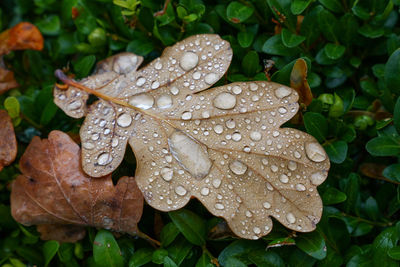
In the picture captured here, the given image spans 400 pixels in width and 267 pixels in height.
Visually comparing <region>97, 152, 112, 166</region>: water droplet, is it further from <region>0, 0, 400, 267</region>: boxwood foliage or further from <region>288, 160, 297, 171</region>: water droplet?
<region>288, 160, 297, 171</region>: water droplet

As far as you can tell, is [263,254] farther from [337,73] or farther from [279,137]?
[337,73]

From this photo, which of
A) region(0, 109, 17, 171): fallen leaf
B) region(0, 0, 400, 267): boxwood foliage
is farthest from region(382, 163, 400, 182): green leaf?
region(0, 109, 17, 171): fallen leaf

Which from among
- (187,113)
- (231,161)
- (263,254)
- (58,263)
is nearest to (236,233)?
(263,254)

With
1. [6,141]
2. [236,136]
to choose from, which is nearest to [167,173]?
[236,136]

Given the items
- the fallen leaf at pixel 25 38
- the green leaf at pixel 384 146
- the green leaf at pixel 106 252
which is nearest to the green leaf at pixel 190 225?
the green leaf at pixel 106 252

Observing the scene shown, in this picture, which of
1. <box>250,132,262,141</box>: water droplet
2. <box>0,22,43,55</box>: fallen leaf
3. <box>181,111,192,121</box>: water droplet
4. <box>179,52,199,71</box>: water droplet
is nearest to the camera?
<box>250,132,262,141</box>: water droplet

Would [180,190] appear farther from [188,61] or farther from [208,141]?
[188,61]
